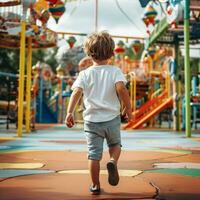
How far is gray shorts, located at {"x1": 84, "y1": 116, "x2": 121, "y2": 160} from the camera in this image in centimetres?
270

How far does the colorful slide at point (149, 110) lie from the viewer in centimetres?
1341

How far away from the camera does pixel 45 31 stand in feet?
35.3

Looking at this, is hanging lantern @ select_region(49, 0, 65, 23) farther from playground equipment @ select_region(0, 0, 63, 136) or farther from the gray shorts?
the gray shorts

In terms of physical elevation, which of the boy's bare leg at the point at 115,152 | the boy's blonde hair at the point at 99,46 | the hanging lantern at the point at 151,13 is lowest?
the boy's bare leg at the point at 115,152

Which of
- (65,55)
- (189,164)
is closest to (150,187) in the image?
(189,164)

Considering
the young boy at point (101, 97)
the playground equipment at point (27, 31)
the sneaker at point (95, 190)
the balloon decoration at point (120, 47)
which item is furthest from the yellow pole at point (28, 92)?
the balloon decoration at point (120, 47)

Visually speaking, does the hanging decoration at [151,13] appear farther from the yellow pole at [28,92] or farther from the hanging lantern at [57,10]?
the yellow pole at [28,92]

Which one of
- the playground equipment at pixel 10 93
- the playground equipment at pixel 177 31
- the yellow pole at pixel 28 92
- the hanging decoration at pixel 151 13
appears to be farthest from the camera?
the hanging decoration at pixel 151 13

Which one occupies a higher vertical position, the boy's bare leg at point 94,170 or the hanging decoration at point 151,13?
the hanging decoration at point 151,13

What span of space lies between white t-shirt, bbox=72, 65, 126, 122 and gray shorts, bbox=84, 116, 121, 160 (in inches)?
1.4

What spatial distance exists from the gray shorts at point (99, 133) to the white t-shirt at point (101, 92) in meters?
0.04

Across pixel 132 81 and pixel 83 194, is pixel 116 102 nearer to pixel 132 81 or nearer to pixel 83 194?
pixel 83 194

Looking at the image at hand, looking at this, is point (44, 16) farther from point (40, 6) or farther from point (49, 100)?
point (49, 100)

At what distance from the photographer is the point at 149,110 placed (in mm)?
14406
